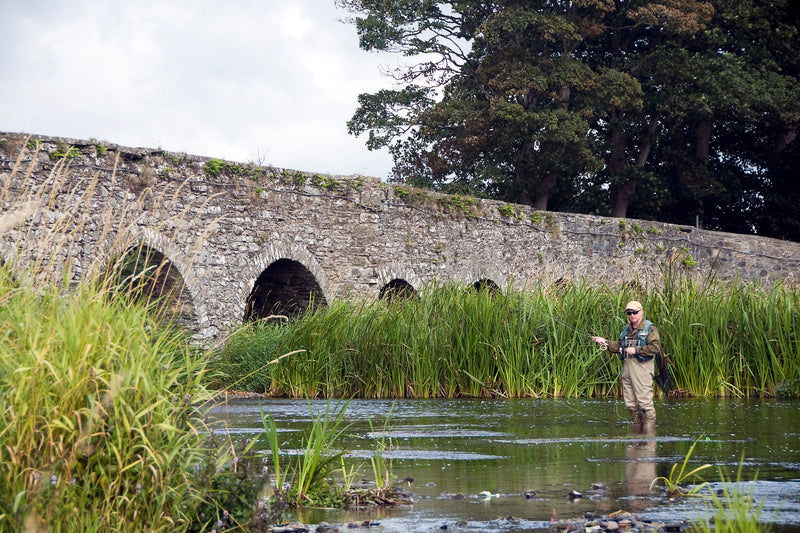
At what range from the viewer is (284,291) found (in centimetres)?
1905

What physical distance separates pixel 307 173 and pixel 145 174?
3554mm

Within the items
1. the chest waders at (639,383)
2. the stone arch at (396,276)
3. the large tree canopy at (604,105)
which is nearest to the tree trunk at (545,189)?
the large tree canopy at (604,105)

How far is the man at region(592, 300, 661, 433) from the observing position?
355 inches

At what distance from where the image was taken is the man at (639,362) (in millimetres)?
9016

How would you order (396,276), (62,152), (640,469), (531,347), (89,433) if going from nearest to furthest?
(89,433)
(640,469)
(531,347)
(62,152)
(396,276)

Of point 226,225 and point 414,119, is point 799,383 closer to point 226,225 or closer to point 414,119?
point 226,225

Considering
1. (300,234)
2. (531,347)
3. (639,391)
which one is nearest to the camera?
(639,391)

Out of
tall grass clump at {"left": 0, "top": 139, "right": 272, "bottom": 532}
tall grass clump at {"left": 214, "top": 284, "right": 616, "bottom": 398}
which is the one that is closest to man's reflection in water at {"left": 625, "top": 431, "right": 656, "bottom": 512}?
tall grass clump at {"left": 0, "top": 139, "right": 272, "bottom": 532}

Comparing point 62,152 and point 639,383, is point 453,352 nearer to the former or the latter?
point 639,383

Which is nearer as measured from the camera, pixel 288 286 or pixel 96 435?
pixel 96 435

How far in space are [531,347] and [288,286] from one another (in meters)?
7.07

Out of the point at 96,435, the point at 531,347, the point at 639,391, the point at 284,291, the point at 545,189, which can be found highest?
the point at 545,189

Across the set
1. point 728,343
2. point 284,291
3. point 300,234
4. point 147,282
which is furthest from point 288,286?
point 147,282

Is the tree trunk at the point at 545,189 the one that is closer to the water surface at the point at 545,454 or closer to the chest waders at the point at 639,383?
the water surface at the point at 545,454
